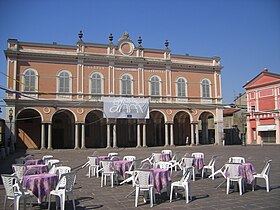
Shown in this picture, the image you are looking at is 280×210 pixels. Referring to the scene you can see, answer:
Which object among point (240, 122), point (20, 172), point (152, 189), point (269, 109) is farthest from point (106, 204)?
point (240, 122)

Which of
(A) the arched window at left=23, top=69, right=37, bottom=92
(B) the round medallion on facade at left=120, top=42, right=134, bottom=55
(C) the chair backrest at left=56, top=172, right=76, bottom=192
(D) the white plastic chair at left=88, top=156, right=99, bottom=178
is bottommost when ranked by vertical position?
(D) the white plastic chair at left=88, top=156, right=99, bottom=178

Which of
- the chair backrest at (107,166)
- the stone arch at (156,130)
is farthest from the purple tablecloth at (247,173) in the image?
the stone arch at (156,130)

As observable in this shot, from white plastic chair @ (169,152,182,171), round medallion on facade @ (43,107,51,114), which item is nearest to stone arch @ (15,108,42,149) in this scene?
round medallion on facade @ (43,107,51,114)

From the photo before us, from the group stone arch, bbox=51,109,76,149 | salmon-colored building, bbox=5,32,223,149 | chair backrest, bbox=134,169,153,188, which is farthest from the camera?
stone arch, bbox=51,109,76,149

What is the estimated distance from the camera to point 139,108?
2650cm

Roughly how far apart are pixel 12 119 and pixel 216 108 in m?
20.1

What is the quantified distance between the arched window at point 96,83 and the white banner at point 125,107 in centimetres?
112

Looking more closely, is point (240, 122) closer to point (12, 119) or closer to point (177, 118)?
point (177, 118)

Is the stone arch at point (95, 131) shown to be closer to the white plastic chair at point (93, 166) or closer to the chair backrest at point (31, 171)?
the white plastic chair at point (93, 166)

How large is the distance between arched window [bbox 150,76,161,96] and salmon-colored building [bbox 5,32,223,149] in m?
0.10

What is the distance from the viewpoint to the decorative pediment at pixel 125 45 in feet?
89.6

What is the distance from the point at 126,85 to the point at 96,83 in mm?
2926

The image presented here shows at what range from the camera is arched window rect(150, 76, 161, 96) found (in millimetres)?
27745

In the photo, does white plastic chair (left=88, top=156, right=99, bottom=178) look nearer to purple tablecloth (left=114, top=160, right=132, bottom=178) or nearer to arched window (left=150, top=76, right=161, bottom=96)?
purple tablecloth (left=114, top=160, right=132, bottom=178)
